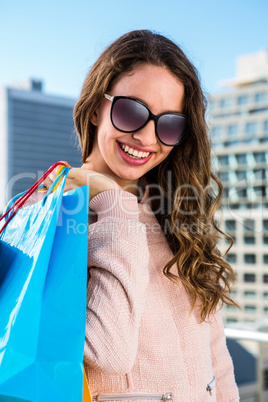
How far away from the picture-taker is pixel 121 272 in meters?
0.76

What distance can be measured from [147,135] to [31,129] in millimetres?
74425

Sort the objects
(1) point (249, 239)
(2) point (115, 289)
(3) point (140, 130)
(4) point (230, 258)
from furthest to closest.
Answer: (1) point (249, 239) → (4) point (230, 258) → (3) point (140, 130) → (2) point (115, 289)

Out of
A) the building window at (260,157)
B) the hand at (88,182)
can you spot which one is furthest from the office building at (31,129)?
the hand at (88,182)

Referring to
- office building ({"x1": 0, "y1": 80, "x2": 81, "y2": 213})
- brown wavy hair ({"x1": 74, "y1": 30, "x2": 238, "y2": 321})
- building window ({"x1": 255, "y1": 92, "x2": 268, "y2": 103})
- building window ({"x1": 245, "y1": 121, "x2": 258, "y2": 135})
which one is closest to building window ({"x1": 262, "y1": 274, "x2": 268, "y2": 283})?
building window ({"x1": 245, "y1": 121, "x2": 258, "y2": 135})

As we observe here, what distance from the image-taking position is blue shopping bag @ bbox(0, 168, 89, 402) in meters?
0.60

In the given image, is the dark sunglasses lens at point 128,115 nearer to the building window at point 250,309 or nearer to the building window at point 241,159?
the building window at point 241,159

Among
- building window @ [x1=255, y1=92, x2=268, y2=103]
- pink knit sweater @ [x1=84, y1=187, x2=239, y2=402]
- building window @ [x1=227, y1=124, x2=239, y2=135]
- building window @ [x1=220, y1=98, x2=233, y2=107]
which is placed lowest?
building window @ [x1=227, y1=124, x2=239, y2=135]

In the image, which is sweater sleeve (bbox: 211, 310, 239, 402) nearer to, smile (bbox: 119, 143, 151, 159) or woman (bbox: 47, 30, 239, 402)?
woman (bbox: 47, 30, 239, 402)

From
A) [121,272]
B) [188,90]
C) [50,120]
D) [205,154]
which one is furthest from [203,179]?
[50,120]

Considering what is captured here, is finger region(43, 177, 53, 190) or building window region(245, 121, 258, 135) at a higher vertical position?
finger region(43, 177, 53, 190)

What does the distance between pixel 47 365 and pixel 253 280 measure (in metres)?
56.5

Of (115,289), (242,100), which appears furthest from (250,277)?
(115,289)

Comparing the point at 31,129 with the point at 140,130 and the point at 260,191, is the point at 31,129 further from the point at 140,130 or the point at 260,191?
the point at 140,130

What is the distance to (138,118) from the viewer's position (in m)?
0.96
